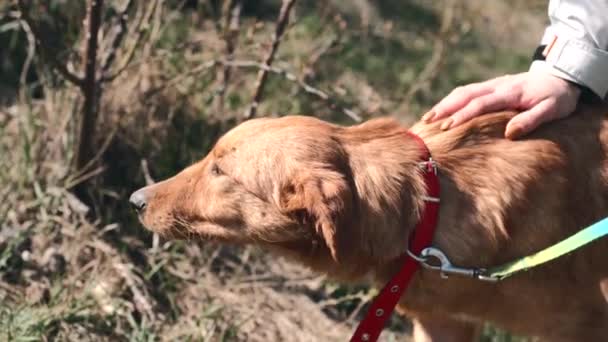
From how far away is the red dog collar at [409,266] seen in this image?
10.2 ft

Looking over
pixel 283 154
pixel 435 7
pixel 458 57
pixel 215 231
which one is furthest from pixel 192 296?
pixel 435 7

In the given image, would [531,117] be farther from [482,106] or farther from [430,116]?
[430,116]

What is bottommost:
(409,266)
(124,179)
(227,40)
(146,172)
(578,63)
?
(124,179)

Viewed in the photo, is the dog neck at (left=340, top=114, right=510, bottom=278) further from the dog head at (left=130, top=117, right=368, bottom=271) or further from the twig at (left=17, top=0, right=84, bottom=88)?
the twig at (left=17, top=0, right=84, bottom=88)

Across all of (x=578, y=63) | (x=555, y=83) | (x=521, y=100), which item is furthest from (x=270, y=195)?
(x=578, y=63)

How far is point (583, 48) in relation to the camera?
10.8 ft

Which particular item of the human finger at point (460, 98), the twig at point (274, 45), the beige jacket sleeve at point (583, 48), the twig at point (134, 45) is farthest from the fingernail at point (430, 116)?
the twig at point (134, 45)

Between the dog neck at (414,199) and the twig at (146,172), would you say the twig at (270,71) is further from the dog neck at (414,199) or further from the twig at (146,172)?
the dog neck at (414,199)

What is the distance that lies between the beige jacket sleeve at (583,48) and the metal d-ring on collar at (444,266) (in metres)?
0.82

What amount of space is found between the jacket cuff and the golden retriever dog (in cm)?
15

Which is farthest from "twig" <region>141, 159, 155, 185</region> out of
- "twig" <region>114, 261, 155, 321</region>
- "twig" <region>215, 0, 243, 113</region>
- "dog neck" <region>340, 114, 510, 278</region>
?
"dog neck" <region>340, 114, 510, 278</region>

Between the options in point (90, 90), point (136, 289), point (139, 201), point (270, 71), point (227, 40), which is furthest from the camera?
point (227, 40)

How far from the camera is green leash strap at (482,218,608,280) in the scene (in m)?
2.85

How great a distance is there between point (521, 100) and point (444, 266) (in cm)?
72
